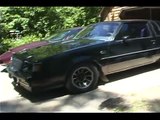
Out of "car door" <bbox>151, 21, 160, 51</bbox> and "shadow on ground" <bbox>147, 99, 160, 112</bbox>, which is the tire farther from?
"car door" <bbox>151, 21, 160, 51</bbox>

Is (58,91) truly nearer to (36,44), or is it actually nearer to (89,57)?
(89,57)

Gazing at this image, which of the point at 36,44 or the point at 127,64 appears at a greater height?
the point at 36,44

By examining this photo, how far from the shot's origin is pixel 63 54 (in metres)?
5.53

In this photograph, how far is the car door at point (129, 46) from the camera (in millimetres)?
6137

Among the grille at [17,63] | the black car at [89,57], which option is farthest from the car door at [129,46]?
the grille at [17,63]

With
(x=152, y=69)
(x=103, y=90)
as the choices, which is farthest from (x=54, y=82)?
(x=152, y=69)

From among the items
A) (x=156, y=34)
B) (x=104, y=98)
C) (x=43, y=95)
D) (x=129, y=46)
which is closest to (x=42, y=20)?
(x=156, y=34)

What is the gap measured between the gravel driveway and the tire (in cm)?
12

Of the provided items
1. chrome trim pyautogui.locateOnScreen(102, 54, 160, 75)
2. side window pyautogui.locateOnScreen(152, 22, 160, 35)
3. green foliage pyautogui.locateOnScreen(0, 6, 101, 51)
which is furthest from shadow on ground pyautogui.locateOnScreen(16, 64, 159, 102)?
green foliage pyautogui.locateOnScreen(0, 6, 101, 51)

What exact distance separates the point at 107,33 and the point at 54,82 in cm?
186

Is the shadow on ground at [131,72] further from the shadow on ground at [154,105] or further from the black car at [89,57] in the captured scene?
the shadow on ground at [154,105]

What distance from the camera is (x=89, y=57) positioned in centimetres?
574

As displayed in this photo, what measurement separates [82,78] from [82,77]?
2 centimetres
